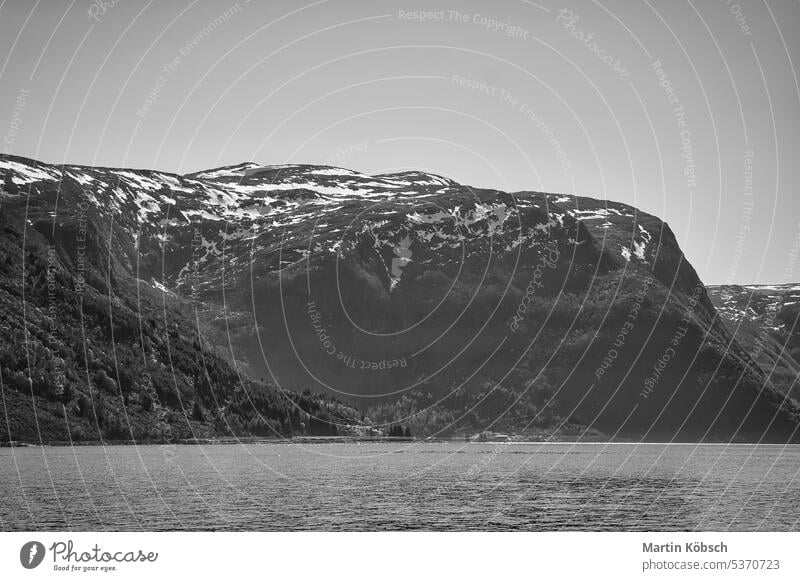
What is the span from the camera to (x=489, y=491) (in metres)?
191

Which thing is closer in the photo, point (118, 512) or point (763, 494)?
point (118, 512)
